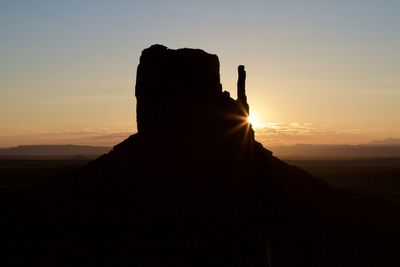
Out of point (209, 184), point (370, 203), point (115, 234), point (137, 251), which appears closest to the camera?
point (137, 251)

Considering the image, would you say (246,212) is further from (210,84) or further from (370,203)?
(370,203)

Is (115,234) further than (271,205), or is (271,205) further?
(271,205)

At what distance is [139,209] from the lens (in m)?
33.8

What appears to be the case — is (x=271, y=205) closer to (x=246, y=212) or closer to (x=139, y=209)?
(x=246, y=212)

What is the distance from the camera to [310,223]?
3494 centimetres

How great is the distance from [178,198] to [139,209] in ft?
7.06

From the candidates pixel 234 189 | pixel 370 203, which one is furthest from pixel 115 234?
pixel 370 203

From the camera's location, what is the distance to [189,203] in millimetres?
33500

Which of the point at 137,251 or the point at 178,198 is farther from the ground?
the point at 178,198

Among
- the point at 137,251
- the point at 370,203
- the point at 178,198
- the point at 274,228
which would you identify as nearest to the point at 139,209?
the point at 178,198

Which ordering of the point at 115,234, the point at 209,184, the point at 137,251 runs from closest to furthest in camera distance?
the point at 137,251
the point at 115,234
the point at 209,184

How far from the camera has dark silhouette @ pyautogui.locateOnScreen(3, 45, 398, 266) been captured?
99.4ft

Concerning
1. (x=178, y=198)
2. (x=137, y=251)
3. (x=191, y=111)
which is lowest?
(x=137, y=251)

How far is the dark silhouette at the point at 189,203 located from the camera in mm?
30297
